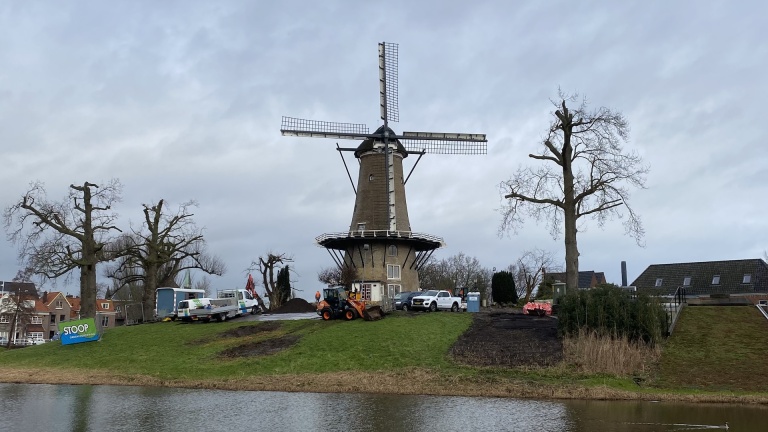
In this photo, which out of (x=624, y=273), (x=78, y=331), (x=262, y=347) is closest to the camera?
(x=262, y=347)

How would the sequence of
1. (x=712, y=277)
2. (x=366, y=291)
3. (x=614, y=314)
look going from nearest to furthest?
(x=614, y=314), (x=366, y=291), (x=712, y=277)

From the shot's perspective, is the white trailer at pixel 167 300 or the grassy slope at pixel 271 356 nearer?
the grassy slope at pixel 271 356

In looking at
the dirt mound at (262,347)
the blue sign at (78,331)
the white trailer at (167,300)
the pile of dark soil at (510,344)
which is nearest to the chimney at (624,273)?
the pile of dark soil at (510,344)

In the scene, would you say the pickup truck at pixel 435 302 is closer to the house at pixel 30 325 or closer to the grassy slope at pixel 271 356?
the grassy slope at pixel 271 356

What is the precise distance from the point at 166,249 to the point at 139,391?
32492 millimetres

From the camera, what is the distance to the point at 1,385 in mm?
28297

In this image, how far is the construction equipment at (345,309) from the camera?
124 feet

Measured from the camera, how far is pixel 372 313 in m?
37.5

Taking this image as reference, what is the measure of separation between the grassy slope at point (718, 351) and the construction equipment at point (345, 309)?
15.4m

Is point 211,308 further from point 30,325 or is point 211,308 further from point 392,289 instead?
point 30,325

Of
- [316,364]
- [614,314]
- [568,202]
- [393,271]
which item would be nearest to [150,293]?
[393,271]

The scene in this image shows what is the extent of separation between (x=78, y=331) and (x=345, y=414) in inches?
977

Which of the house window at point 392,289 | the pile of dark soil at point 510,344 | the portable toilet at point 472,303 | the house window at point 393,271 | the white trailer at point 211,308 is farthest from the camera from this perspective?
the house window at point 393,271

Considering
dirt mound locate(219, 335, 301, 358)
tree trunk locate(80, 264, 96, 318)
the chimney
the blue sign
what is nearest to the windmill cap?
tree trunk locate(80, 264, 96, 318)
